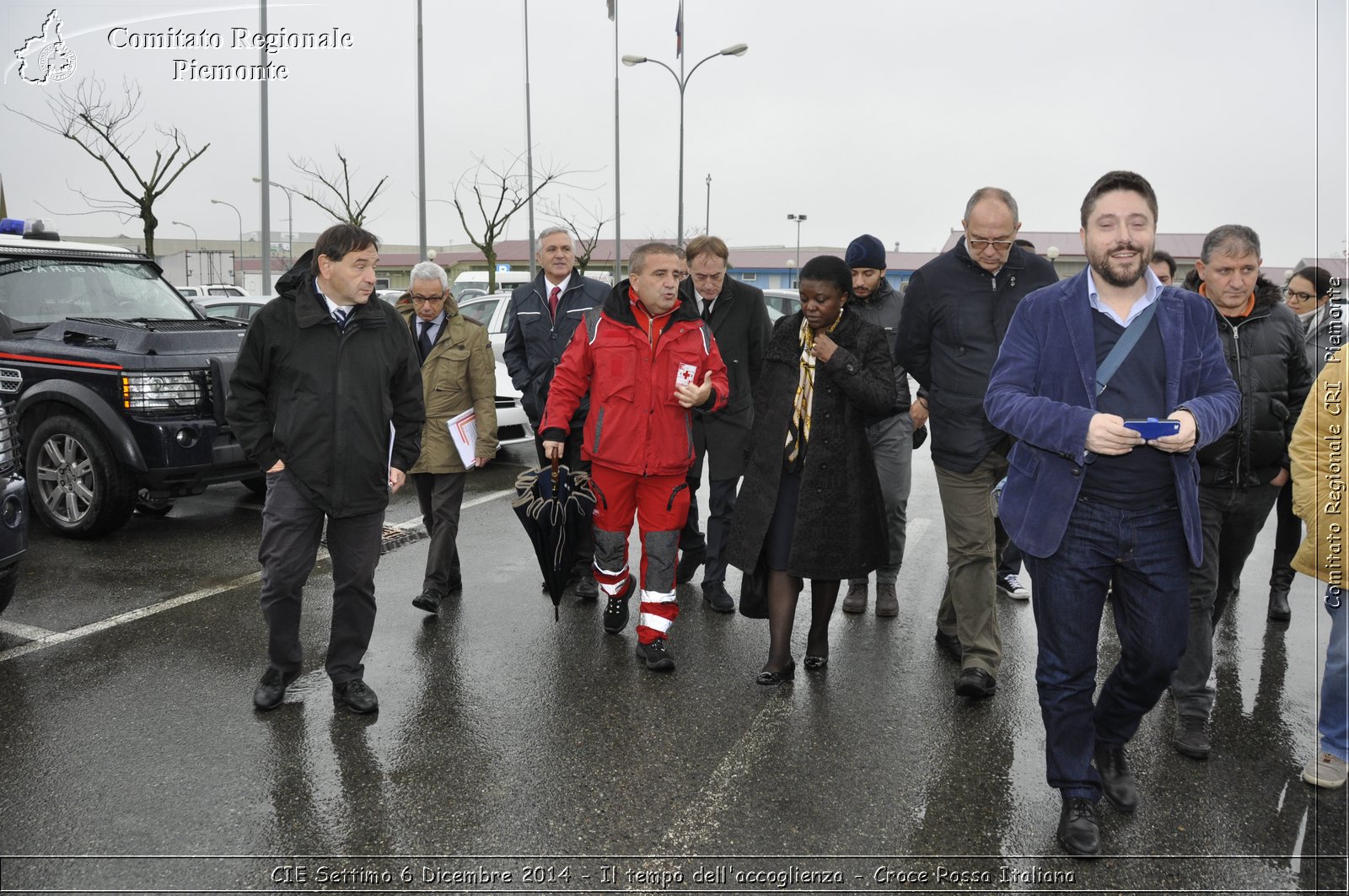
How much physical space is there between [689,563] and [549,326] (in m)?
1.73

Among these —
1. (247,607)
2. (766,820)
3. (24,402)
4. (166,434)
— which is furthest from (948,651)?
(24,402)

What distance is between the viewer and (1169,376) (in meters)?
3.29

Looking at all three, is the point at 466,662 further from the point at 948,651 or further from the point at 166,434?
the point at 166,434

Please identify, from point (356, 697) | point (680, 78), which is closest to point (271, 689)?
point (356, 697)

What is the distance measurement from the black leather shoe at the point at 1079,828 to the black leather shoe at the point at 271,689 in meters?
3.14

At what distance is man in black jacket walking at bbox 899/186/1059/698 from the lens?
15.0ft

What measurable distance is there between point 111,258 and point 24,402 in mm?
1696

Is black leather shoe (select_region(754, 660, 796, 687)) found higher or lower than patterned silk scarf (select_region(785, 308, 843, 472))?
lower

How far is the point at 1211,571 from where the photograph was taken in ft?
14.0

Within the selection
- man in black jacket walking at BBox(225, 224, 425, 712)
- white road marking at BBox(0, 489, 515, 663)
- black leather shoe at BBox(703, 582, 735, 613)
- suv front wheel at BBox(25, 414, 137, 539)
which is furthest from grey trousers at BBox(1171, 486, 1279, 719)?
suv front wheel at BBox(25, 414, 137, 539)

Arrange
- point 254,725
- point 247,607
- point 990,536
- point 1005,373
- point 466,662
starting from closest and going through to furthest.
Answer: point 1005,373 → point 254,725 → point 990,536 → point 466,662 → point 247,607

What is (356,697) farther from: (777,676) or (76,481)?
(76,481)

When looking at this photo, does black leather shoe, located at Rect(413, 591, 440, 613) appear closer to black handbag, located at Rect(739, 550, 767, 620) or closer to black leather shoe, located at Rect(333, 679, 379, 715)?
black leather shoe, located at Rect(333, 679, 379, 715)

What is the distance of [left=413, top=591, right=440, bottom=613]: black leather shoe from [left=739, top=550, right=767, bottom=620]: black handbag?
1858mm
